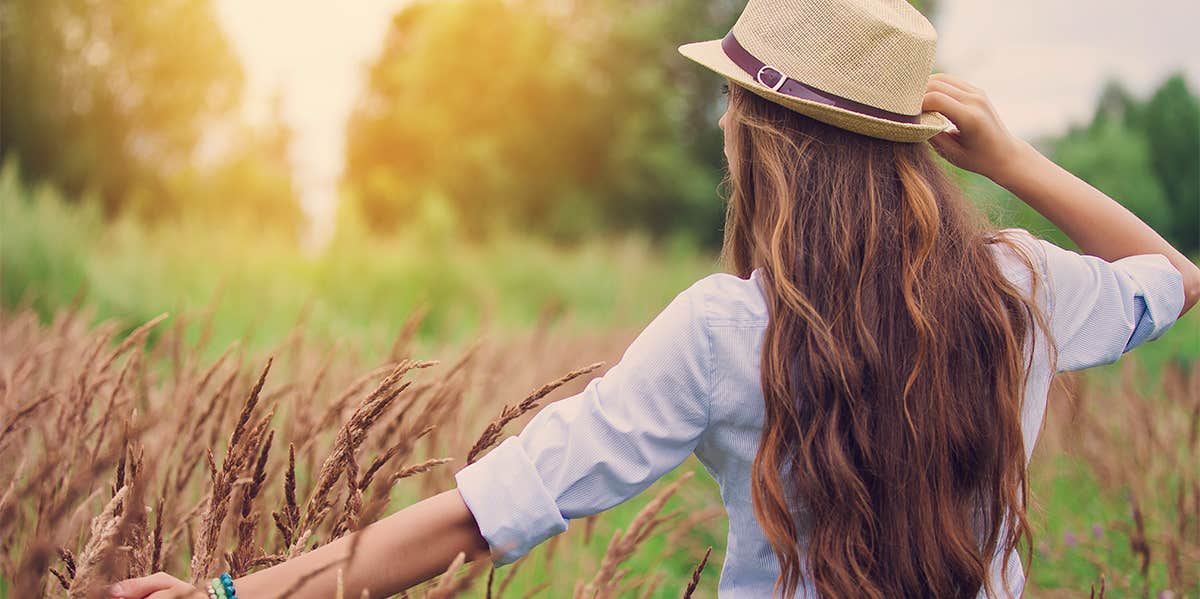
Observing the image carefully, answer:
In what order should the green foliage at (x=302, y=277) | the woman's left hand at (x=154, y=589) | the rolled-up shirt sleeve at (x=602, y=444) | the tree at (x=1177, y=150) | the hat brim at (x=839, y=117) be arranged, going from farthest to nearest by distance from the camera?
the tree at (x=1177, y=150), the green foliage at (x=302, y=277), the hat brim at (x=839, y=117), the rolled-up shirt sleeve at (x=602, y=444), the woman's left hand at (x=154, y=589)

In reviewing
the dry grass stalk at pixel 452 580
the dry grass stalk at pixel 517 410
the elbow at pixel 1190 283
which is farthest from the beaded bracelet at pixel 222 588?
the elbow at pixel 1190 283

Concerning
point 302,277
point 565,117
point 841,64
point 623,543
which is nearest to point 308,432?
point 623,543

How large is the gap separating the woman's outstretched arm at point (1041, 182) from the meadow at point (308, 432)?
0.87 ft

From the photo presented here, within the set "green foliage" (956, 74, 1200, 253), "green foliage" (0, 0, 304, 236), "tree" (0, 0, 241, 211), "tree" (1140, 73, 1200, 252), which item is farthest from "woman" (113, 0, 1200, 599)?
"tree" (0, 0, 241, 211)

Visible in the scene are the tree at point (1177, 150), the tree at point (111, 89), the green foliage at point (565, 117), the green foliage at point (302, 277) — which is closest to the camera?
the green foliage at point (302, 277)

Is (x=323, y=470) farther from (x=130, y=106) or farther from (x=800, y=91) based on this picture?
(x=130, y=106)

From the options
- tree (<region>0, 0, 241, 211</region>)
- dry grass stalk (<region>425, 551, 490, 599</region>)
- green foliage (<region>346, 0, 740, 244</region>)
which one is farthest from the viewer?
green foliage (<region>346, 0, 740, 244</region>)

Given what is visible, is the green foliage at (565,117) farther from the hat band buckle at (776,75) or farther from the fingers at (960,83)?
the hat band buckle at (776,75)

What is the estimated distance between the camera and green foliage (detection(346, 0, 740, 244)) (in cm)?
2175

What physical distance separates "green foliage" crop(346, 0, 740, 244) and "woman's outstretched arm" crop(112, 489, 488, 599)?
19.8 meters

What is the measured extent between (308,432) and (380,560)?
71 cm

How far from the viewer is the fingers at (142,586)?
3.59 feet

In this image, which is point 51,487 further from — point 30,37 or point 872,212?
point 30,37

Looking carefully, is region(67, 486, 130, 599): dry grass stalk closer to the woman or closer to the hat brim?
the woman
